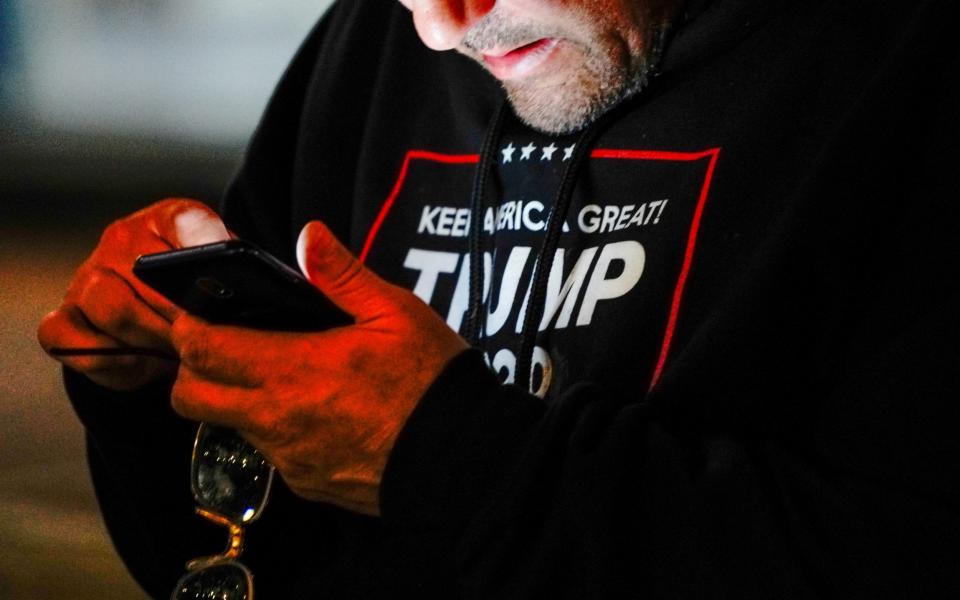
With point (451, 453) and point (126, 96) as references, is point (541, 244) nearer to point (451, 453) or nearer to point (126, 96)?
point (451, 453)

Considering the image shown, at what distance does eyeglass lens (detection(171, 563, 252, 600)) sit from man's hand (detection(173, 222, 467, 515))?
162 millimetres

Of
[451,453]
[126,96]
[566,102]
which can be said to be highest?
[566,102]

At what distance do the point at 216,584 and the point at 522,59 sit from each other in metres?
0.47

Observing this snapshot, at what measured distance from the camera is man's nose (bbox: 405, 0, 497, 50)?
993 millimetres

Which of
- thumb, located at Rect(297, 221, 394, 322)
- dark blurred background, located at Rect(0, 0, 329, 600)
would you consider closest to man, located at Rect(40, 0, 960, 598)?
thumb, located at Rect(297, 221, 394, 322)

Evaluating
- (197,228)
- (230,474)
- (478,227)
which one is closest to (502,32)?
(478,227)

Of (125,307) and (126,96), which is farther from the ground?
(125,307)

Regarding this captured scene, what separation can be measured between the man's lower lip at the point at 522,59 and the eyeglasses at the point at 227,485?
363 millimetres

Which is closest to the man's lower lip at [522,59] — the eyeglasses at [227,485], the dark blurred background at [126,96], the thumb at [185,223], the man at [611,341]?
the man at [611,341]

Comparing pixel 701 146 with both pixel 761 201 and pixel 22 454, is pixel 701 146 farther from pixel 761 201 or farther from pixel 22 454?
pixel 22 454

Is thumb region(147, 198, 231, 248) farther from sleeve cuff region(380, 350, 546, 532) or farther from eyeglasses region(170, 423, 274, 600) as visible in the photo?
sleeve cuff region(380, 350, 546, 532)

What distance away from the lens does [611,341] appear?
3.05ft

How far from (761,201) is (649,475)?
234 millimetres

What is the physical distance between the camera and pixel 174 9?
559 centimetres
